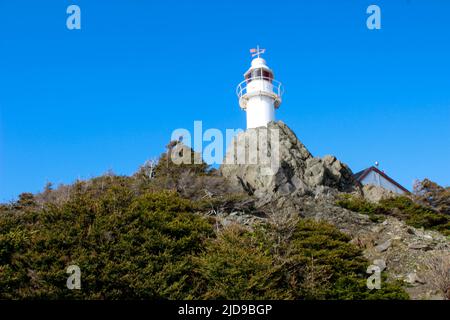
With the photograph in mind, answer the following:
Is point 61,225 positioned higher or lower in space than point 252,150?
lower

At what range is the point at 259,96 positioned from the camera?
36.4m

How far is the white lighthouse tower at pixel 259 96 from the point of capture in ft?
119

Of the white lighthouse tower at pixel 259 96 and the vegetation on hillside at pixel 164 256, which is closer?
the vegetation on hillside at pixel 164 256

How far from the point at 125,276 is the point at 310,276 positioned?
17.8 feet

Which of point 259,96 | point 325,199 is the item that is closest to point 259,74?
point 259,96

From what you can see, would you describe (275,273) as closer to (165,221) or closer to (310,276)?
(310,276)

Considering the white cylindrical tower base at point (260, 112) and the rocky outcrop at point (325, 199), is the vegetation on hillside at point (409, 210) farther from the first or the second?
the white cylindrical tower base at point (260, 112)

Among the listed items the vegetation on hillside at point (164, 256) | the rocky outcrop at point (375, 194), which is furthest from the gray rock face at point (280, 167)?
the vegetation on hillside at point (164, 256)

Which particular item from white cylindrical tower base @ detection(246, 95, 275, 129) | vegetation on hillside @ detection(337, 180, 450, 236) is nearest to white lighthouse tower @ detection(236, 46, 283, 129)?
white cylindrical tower base @ detection(246, 95, 275, 129)

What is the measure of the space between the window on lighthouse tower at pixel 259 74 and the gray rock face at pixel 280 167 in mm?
4429

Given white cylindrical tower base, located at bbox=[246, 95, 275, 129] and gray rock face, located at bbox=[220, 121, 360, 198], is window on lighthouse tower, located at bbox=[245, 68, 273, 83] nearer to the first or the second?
white cylindrical tower base, located at bbox=[246, 95, 275, 129]

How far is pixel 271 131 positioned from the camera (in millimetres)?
33125
